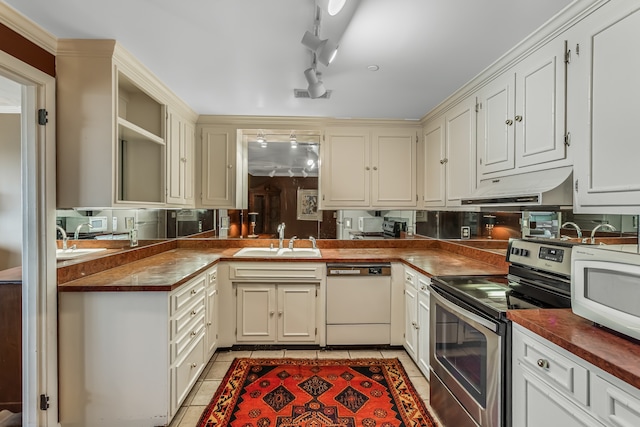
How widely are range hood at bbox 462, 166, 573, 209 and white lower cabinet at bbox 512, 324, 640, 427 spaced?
649 millimetres

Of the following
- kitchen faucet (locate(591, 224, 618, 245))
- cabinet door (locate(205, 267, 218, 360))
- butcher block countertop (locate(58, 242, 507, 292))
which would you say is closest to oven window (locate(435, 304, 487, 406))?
butcher block countertop (locate(58, 242, 507, 292))

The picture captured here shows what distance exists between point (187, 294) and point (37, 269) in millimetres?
781

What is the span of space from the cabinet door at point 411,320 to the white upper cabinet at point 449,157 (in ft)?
2.76

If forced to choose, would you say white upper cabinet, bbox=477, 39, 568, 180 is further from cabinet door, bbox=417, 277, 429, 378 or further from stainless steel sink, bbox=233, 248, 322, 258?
stainless steel sink, bbox=233, 248, 322, 258

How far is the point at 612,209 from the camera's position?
1.26 metres

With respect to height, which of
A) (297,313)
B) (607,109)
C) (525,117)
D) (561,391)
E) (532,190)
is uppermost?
(525,117)

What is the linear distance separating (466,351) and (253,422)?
133 cm

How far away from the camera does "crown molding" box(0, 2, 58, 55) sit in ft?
4.73

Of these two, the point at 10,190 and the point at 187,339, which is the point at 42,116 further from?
the point at 187,339

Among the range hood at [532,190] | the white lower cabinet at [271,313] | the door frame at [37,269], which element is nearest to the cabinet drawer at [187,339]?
the white lower cabinet at [271,313]

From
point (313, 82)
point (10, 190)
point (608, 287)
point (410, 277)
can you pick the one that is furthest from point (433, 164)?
point (10, 190)

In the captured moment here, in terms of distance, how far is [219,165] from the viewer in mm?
3158

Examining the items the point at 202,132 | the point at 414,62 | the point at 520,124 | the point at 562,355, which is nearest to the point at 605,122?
the point at 520,124

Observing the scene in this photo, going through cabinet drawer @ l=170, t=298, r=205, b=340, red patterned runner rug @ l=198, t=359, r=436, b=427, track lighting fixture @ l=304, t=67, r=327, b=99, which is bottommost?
red patterned runner rug @ l=198, t=359, r=436, b=427
